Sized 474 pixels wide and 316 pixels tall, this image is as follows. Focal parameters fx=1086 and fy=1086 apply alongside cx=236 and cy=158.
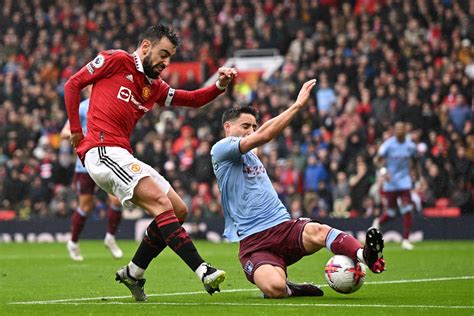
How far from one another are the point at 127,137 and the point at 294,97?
50.2 feet

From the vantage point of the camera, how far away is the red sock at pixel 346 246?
30.3 feet

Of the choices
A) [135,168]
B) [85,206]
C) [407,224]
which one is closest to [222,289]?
[135,168]

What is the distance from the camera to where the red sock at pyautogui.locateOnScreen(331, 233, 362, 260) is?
30.3 feet

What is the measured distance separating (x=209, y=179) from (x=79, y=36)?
8899mm

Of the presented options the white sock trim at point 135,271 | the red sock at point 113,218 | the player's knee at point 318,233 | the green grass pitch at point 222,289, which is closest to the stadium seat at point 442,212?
the green grass pitch at point 222,289

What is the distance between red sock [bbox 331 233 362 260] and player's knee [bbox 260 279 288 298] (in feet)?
1.76

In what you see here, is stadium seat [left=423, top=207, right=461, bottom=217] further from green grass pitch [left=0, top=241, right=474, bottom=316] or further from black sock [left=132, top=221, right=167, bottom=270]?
black sock [left=132, top=221, right=167, bottom=270]

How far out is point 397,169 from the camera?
19.6 m

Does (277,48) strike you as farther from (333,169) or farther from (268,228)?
(268,228)

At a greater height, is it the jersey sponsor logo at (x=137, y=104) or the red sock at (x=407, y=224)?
the jersey sponsor logo at (x=137, y=104)

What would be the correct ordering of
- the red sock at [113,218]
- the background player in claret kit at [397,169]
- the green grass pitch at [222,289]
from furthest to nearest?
the background player in claret kit at [397,169] < the red sock at [113,218] < the green grass pitch at [222,289]

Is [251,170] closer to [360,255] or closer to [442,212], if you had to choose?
[360,255]

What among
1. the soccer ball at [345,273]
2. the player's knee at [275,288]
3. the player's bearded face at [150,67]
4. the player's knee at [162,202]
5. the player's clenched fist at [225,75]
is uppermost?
the player's bearded face at [150,67]

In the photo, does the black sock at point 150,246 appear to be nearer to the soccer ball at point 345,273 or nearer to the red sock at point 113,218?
the soccer ball at point 345,273
